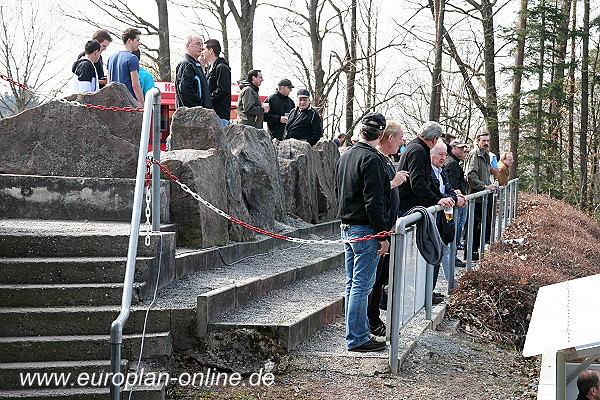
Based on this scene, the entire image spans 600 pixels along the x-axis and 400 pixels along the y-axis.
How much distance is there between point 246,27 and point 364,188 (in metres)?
20.7

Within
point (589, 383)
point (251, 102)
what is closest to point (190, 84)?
point (251, 102)

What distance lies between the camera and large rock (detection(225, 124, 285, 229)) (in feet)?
34.8

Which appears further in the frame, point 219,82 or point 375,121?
point 219,82

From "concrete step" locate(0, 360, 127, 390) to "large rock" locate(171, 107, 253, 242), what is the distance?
3.87 m

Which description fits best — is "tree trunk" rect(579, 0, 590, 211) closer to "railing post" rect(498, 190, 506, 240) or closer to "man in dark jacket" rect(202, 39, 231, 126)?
"railing post" rect(498, 190, 506, 240)

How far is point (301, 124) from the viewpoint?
47.1 feet

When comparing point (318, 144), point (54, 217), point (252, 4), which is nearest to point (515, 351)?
point (54, 217)

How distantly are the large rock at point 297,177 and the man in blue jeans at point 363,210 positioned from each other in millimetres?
6695

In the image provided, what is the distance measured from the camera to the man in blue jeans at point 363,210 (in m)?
6.29

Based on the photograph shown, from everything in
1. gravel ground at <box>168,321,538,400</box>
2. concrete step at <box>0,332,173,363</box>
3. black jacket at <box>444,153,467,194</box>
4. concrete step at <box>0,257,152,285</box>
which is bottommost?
gravel ground at <box>168,321,538,400</box>

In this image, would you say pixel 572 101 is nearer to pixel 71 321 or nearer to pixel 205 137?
pixel 205 137

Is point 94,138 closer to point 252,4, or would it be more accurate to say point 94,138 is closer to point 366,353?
point 366,353

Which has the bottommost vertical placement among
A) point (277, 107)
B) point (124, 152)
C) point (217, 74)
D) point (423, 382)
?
point (423, 382)

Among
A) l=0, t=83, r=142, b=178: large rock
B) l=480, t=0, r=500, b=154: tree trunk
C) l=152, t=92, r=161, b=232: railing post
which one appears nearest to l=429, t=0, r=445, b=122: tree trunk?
l=480, t=0, r=500, b=154: tree trunk
